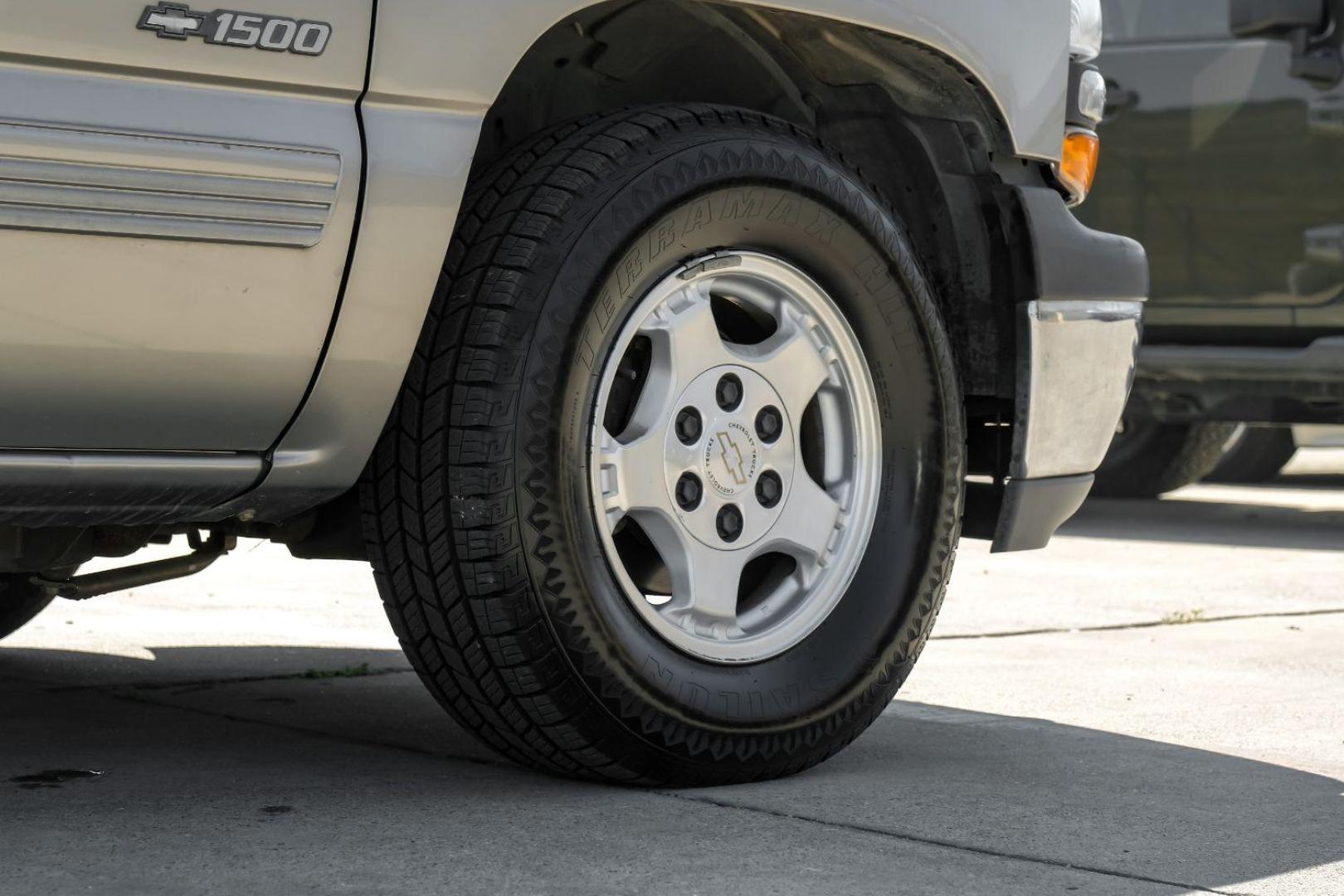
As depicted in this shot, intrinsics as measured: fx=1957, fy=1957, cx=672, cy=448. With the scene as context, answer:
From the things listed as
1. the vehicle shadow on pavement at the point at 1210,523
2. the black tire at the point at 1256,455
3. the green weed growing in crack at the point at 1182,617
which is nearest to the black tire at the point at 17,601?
the green weed growing in crack at the point at 1182,617

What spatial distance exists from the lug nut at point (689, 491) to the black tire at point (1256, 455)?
718 cm

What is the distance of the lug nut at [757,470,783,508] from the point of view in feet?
9.37

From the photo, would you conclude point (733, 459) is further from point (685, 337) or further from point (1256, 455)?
point (1256, 455)

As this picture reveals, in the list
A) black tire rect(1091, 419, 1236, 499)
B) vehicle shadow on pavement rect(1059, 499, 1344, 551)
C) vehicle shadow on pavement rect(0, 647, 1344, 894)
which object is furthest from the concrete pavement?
black tire rect(1091, 419, 1236, 499)

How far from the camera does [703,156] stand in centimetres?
273

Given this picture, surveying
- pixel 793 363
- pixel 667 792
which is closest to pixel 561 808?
pixel 667 792

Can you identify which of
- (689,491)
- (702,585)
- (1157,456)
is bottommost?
(1157,456)

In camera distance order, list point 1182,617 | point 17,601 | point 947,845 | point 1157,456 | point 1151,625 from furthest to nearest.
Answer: point 1157,456, point 1182,617, point 1151,625, point 17,601, point 947,845

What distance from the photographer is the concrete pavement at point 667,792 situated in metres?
2.29

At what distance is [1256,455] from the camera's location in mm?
9531

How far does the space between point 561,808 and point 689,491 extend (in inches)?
18.9

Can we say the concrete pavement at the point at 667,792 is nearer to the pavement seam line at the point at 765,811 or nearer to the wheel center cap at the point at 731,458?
the pavement seam line at the point at 765,811

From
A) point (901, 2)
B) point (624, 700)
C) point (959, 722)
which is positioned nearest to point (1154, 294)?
point (959, 722)

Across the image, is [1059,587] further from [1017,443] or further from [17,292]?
[17,292]
